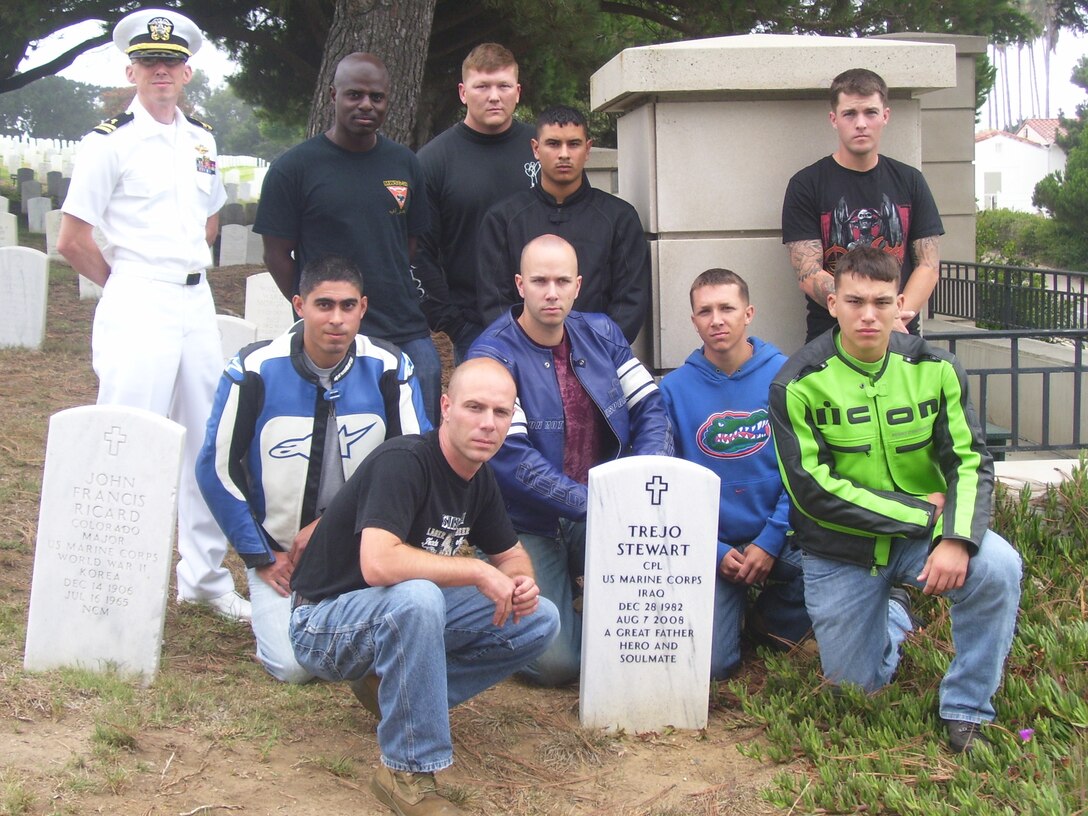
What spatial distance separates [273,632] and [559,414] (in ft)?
4.33

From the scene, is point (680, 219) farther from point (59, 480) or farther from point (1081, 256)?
point (1081, 256)

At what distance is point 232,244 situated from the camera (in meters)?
14.9

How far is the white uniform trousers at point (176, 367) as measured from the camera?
468cm

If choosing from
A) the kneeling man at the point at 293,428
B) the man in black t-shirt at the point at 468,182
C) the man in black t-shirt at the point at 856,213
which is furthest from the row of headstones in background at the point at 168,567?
the man in black t-shirt at the point at 468,182

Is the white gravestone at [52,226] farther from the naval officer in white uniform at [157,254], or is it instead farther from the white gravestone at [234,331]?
the naval officer in white uniform at [157,254]

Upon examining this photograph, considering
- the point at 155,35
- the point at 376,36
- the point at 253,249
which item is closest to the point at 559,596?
the point at 155,35

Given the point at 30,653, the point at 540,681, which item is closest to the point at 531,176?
the point at 540,681

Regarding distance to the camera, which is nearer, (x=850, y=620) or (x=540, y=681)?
(x=850, y=620)

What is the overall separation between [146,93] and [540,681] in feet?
9.17

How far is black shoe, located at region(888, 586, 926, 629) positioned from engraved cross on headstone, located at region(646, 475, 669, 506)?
1107mm

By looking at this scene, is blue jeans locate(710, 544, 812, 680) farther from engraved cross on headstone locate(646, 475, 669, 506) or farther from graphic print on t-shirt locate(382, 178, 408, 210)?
graphic print on t-shirt locate(382, 178, 408, 210)

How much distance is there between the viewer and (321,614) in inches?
140

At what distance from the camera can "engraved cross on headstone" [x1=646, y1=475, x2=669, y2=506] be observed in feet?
12.9

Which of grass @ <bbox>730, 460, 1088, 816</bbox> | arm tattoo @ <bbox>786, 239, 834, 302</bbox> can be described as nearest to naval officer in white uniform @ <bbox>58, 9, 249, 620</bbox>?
grass @ <bbox>730, 460, 1088, 816</bbox>
